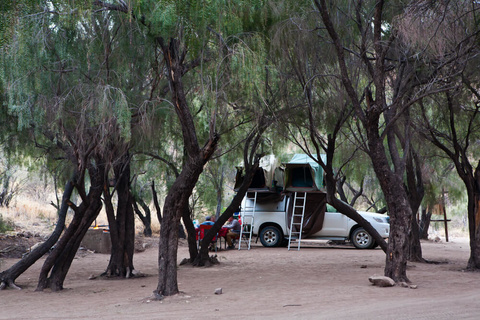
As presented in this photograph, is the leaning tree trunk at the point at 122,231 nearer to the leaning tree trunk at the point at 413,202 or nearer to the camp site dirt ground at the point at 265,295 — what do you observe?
the camp site dirt ground at the point at 265,295

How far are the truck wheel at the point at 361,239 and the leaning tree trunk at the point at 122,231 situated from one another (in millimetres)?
9528

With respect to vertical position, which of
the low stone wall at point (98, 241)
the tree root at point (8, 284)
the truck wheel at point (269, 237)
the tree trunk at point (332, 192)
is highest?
the tree trunk at point (332, 192)

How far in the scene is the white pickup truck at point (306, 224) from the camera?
18.9 metres

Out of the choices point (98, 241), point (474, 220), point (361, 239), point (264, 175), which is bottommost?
point (98, 241)

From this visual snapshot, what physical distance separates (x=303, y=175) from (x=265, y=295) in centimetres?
1044

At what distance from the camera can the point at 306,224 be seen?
62.2 feet

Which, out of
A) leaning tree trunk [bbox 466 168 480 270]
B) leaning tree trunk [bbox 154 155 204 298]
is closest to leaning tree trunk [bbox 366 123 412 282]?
leaning tree trunk [bbox 154 155 204 298]

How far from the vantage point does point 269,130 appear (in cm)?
1288

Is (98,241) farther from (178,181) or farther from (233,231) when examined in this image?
(178,181)

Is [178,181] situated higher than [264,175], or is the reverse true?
[264,175]

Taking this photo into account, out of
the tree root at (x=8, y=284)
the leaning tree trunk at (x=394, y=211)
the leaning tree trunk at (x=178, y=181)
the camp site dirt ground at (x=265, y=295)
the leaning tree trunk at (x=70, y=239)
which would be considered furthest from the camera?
the tree root at (x=8, y=284)

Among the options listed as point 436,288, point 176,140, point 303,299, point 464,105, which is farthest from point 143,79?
point 464,105

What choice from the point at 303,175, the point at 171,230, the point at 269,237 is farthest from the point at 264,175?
the point at 171,230

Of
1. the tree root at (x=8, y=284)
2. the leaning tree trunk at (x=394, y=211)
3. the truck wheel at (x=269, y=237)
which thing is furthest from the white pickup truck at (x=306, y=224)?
the tree root at (x=8, y=284)
